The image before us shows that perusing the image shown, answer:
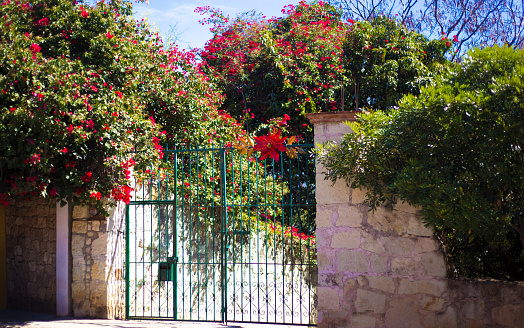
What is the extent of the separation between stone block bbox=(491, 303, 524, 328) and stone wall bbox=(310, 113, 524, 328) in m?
0.04

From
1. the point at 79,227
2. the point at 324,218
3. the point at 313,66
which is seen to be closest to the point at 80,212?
the point at 79,227

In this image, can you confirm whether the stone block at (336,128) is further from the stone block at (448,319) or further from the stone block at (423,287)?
the stone block at (448,319)

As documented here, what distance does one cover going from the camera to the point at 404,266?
516cm

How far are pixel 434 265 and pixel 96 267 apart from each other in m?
4.34

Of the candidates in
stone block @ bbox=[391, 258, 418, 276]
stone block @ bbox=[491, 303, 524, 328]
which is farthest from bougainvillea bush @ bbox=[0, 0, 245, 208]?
stone block @ bbox=[491, 303, 524, 328]

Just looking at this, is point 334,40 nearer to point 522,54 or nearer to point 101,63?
point 101,63

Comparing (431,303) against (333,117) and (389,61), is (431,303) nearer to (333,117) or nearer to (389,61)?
(333,117)

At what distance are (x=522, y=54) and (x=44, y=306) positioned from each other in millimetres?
6865

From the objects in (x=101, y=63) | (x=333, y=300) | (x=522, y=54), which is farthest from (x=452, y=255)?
(x=101, y=63)

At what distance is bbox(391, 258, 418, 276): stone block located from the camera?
5.14 meters

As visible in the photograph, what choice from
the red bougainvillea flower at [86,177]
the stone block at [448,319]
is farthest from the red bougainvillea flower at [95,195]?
the stone block at [448,319]

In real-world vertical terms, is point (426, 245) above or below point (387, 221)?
below

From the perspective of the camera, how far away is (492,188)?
4051mm

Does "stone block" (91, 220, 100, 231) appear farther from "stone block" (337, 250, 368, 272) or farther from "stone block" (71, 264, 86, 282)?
"stone block" (337, 250, 368, 272)
